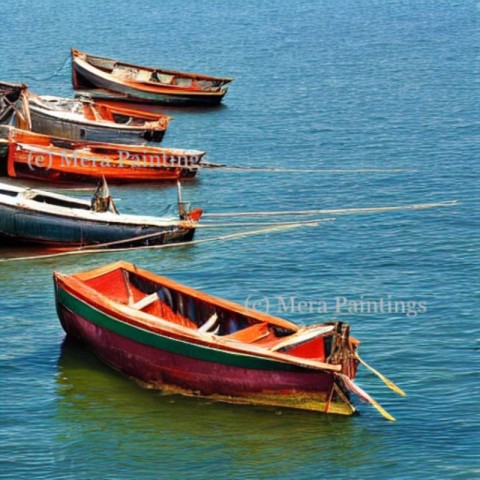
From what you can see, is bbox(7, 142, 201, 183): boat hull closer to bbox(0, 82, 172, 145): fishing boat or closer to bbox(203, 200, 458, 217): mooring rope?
bbox(0, 82, 172, 145): fishing boat

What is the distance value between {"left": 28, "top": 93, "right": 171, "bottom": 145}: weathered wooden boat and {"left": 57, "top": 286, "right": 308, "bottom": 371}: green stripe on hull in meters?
26.5

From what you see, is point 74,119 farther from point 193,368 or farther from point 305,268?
point 193,368

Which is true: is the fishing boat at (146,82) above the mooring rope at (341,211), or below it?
above

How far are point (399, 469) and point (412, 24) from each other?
277 ft

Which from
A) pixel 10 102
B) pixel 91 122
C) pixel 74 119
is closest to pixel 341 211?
pixel 91 122

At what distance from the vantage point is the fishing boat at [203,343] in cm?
3481

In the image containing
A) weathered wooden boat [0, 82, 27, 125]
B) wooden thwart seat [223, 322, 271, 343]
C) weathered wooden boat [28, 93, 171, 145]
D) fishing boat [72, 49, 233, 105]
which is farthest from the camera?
fishing boat [72, 49, 233, 105]

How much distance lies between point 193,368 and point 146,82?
1918 inches

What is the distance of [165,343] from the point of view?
119 ft

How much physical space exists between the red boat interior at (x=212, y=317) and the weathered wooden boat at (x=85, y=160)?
67.3 ft

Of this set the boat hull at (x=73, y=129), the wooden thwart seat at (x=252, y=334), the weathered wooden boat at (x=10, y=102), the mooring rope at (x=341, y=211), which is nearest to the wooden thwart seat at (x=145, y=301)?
the wooden thwart seat at (x=252, y=334)

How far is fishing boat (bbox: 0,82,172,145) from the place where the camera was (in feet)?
210

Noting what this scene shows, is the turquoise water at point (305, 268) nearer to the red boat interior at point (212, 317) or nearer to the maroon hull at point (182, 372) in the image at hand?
the maroon hull at point (182, 372)

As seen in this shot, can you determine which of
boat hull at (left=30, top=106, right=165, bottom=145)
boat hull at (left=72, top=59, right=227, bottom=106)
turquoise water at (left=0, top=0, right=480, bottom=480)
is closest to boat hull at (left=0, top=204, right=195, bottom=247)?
turquoise water at (left=0, top=0, right=480, bottom=480)
